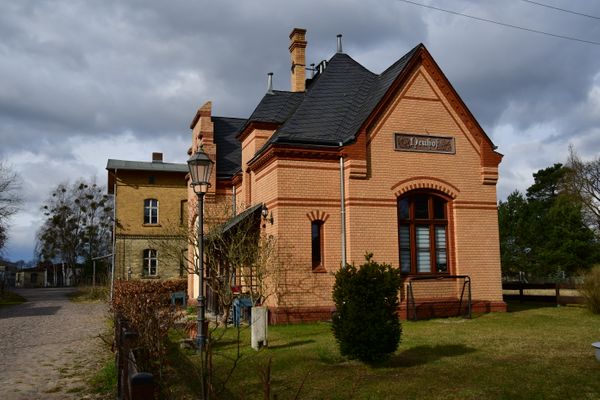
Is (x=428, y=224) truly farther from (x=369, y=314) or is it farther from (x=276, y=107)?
(x=369, y=314)

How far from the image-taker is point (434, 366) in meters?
9.27

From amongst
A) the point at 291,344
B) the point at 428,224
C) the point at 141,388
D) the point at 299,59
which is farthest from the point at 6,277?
the point at 141,388

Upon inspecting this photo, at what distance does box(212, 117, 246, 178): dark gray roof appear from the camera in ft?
79.0

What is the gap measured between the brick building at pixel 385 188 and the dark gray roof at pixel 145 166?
21.4 meters

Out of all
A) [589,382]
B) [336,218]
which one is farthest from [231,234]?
[589,382]

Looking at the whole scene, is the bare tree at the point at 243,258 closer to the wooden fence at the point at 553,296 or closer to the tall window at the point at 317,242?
the tall window at the point at 317,242

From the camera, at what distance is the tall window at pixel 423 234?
17.4 m

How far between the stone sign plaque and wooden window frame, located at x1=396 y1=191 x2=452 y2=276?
1417 mm

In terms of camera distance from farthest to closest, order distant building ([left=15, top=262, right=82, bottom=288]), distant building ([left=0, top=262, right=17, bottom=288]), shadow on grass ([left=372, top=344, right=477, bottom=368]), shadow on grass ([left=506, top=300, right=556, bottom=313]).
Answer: distant building ([left=15, top=262, right=82, bottom=288]), distant building ([left=0, top=262, right=17, bottom=288]), shadow on grass ([left=506, top=300, right=556, bottom=313]), shadow on grass ([left=372, top=344, right=477, bottom=368])

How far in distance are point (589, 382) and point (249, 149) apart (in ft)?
49.0

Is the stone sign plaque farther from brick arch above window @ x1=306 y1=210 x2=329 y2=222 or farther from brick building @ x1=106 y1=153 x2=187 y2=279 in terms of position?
brick building @ x1=106 y1=153 x2=187 y2=279

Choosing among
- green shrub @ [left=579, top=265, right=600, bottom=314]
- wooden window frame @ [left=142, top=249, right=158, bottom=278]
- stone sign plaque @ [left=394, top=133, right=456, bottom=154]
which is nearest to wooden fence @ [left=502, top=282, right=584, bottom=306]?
green shrub @ [left=579, top=265, right=600, bottom=314]

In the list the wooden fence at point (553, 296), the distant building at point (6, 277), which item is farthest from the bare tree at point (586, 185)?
the distant building at point (6, 277)

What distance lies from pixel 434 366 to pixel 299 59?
16.8 m
